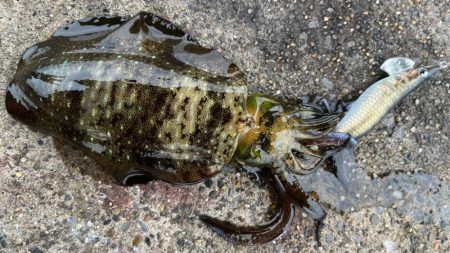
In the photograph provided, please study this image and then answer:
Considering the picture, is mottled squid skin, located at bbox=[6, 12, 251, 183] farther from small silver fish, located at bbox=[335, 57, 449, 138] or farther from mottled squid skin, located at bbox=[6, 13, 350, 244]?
small silver fish, located at bbox=[335, 57, 449, 138]

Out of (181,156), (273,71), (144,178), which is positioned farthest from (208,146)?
(273,71)

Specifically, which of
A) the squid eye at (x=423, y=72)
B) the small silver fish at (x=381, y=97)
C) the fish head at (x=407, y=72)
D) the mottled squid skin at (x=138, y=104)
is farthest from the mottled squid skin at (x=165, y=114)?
the squid eye at (x=423, y=72)

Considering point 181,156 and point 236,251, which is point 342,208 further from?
point 181,156

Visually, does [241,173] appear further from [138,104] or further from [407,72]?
[407,72]

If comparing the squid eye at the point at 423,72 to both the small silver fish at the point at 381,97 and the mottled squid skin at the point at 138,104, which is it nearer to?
the small silver fish at the point at 381,97

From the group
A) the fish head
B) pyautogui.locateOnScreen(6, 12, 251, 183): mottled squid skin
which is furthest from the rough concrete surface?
pyautogui.locateOnScreen(6, 12, 251, 183): mottled squid skin
